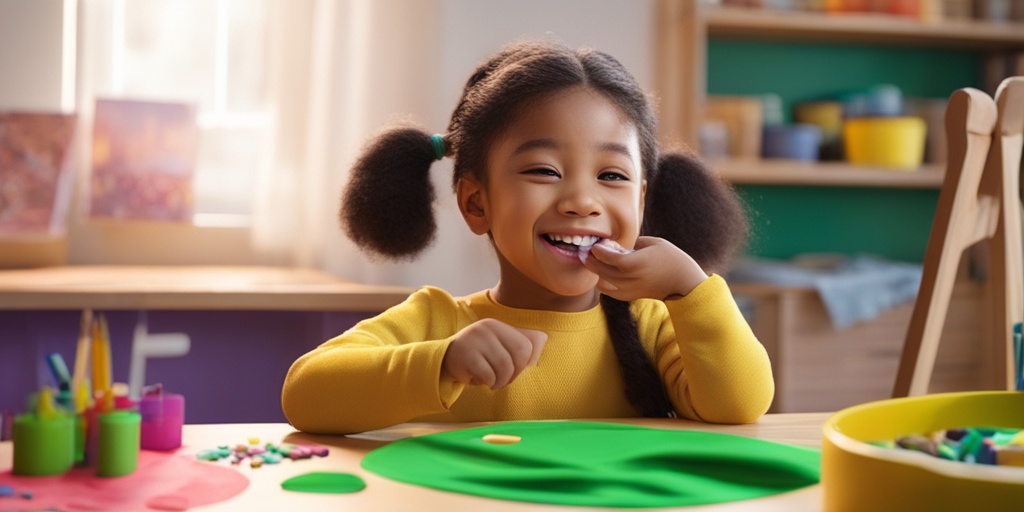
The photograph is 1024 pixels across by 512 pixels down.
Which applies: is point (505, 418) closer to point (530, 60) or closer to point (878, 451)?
point (530, 60)

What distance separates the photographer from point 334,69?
244 centimetres

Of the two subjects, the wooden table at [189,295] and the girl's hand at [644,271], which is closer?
the girl's hand at [644,271]

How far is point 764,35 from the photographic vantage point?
9.98 ft

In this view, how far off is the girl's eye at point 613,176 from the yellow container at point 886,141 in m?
2.07

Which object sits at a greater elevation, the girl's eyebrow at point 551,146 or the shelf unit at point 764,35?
the shelf unit at point 764,35

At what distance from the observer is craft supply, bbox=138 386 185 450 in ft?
2.43

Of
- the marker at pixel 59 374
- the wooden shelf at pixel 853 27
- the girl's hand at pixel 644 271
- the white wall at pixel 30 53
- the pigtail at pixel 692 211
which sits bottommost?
the marker at pixel 59 374

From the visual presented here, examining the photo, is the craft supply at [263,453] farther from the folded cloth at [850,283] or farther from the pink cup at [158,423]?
the folded cloth at [850,283]

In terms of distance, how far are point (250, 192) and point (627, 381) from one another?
5.52ft

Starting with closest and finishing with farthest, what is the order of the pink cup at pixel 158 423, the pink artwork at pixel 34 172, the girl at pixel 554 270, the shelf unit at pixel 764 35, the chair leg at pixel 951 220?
the pink cup at pixel 158 423 → the girl at pixel 554 270 → the chair leg at pixel 951 220 → the pink artwork at pixel 34 172 → the shelf unit at pixel 764 35

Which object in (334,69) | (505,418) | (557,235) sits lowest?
(505,418)

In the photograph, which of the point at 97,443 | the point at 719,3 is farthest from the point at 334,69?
the point at 97,443

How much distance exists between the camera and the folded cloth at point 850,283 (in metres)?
2.60

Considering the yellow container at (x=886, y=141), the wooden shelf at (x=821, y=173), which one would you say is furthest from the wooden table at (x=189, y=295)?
the yellow container at (x=886, y=141)
